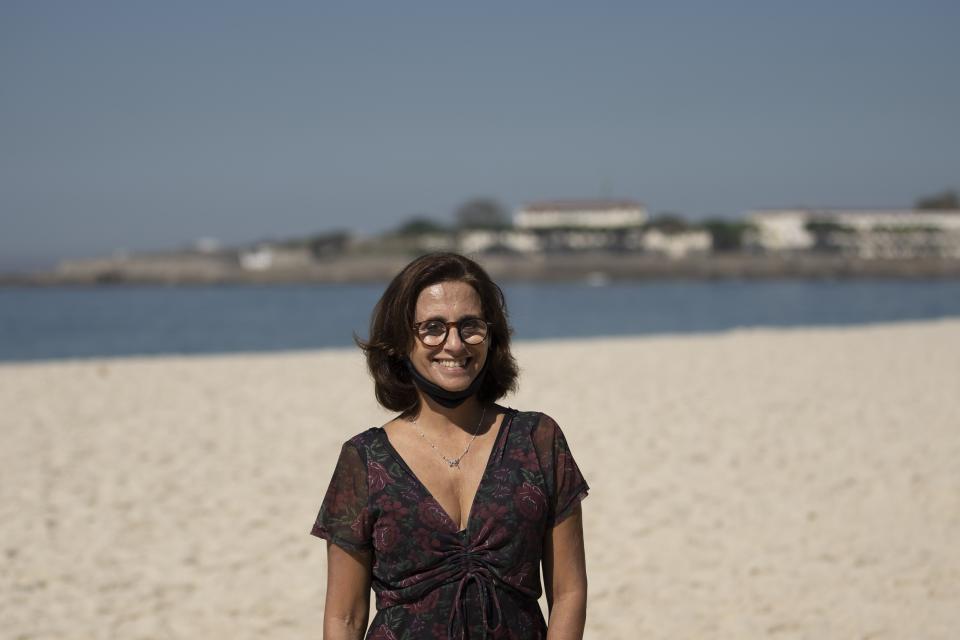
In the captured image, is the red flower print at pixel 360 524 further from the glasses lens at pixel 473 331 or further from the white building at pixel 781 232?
the white building at pixel 781 232

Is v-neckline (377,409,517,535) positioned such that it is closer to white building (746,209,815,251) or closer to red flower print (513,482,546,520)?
red flower print (513,482,546,520)

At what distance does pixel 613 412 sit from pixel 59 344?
84.6 feet

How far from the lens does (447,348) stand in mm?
1928

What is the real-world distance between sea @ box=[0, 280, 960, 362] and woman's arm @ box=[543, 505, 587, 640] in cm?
2584

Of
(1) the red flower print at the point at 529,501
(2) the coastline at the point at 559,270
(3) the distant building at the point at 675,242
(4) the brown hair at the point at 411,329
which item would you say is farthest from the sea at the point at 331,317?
(3) the distant building at the point at 675,242

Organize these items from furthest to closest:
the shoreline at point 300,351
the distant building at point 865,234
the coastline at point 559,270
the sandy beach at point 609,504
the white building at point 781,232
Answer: the white building at point 781,232
the distant building at point 865,234
the coastline at point 559,270
the shoreline at point 300,351
the sandy beach at point 609,504

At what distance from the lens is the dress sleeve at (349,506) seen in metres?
1.90

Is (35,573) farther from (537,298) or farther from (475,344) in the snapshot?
(537,298)

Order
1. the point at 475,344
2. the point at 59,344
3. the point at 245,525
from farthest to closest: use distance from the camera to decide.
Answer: the point at 59,344
the point at 245,525
the point at 475,344

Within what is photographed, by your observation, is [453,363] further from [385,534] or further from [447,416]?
[385,534]

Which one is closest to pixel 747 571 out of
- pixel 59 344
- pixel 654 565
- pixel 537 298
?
pixel 654 565

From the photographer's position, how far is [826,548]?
17.4 ft

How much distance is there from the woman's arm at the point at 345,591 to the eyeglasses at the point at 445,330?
1.31 ft

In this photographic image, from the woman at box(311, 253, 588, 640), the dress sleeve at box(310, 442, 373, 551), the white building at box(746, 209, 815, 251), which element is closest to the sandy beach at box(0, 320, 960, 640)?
the woman at box(311, 253, 588, 640)
